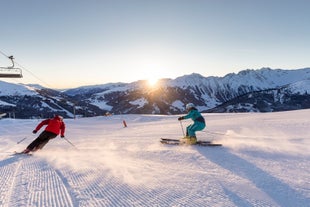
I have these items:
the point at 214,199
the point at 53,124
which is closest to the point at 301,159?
the point at 214,199

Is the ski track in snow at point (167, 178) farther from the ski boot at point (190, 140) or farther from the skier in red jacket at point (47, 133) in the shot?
the skier in red jacket at point (47, 133)

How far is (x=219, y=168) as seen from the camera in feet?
24.9

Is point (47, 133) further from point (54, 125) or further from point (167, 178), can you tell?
point (167, 178)

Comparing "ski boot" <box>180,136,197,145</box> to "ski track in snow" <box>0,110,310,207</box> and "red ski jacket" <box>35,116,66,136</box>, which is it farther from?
"red ski jacket" <box>35,116,66,136</box>

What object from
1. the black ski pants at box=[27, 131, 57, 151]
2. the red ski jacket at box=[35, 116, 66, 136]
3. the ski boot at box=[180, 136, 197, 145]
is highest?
the red ski jacket at box=[35, 116, 66, 136]

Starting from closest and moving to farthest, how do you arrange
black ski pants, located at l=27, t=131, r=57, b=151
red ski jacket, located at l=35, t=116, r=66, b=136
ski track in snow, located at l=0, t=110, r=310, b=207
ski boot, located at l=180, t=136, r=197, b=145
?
ski track in snow, located at l=0, t=110, r=310, b=207 → ski boot, located at l=180, t=136, r=197, b=145 → black ski pants, located at l=27, t=131, r=57, b=151 → red ski jacket, located at l=35, t=116, r=66, b=136

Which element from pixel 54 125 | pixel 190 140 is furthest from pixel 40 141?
pixel 190 140

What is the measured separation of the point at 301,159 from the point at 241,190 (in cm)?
298

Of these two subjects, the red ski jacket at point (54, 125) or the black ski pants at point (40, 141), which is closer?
the black ski pants at point (40, 141)

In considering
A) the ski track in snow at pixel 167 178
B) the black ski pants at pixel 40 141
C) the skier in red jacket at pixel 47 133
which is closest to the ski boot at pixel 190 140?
the ski track in snow at pixel 167 178

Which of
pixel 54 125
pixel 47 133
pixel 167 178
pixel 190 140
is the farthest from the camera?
pixel 54 125

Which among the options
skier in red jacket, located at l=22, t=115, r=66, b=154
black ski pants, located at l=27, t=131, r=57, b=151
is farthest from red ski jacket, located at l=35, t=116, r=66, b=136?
black ski pants, located at l=27, t=131, r=57, b=151

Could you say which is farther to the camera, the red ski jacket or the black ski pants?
the red ski jacket

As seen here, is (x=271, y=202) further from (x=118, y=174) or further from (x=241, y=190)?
(x=118, y=174)
